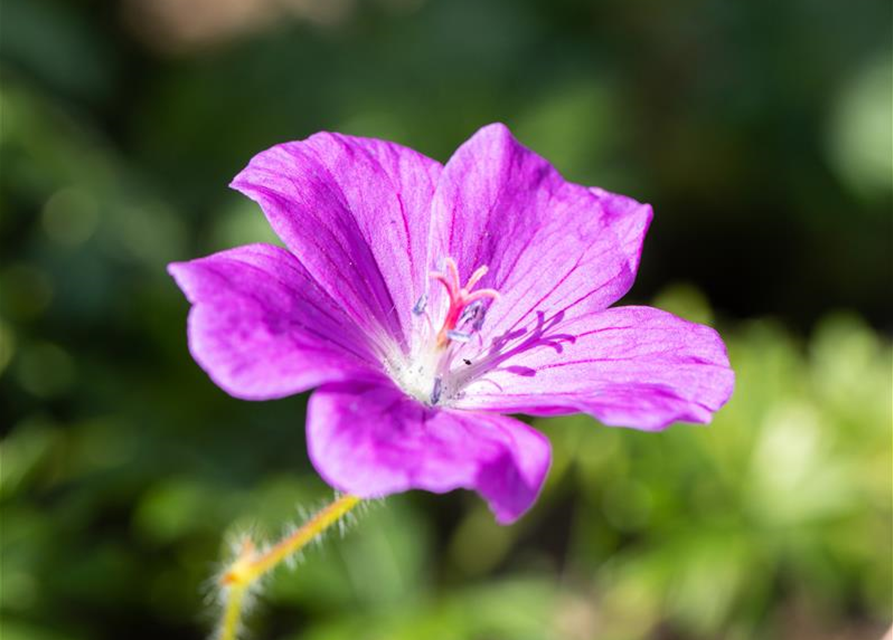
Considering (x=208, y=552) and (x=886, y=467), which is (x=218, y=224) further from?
(x=886, y=467)

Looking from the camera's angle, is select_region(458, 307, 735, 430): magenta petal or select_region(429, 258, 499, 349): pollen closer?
select_region(458, 307, 735, 430): magenta petal

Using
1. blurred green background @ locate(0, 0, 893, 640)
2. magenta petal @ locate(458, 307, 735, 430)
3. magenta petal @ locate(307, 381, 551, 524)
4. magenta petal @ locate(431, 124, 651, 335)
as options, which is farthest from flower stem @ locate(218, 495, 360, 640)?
blurred green background @ locate(0, 0, 893, 640)

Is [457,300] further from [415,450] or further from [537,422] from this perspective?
[537,422]

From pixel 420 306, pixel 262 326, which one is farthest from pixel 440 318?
pixel 262 326

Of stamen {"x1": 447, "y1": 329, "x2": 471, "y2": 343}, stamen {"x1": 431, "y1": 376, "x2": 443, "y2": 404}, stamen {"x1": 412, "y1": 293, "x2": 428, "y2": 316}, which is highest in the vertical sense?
stamen {"x1": 412, "y1": 293, "x2": 428, "y2": 316}

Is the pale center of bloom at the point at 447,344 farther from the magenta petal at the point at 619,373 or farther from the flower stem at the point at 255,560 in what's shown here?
the flower stem at the point at 255,560

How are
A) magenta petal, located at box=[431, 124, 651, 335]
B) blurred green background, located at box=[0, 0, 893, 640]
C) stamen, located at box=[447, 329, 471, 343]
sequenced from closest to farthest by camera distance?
stamen, located at box=[447, 329, 471, 343], magenta petal, located at box=[431, 124, 651, 335], blurred green background, located at box=[0, 0, 893, 640]

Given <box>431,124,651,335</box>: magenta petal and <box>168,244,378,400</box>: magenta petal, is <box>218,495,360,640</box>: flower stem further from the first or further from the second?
<box>431,124,651,335</box>: magenta petal
